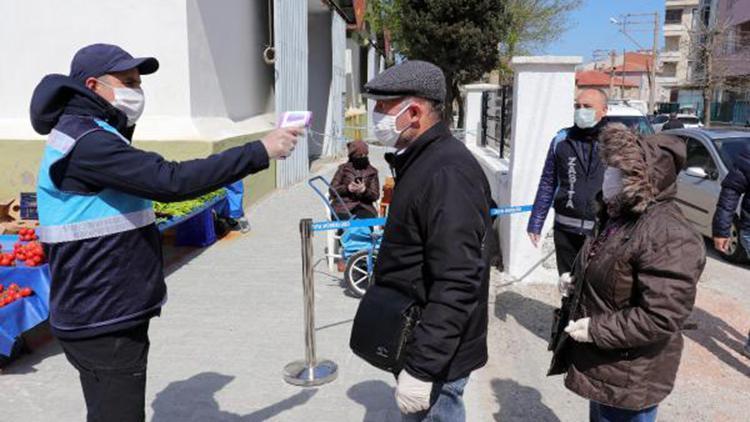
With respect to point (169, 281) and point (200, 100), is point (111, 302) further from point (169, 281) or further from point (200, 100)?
point (200, 100)

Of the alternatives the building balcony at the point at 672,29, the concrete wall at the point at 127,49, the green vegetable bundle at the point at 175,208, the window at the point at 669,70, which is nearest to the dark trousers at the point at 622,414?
the green vegetable bundle at the point at 175,208

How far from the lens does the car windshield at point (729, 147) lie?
28.5 feet

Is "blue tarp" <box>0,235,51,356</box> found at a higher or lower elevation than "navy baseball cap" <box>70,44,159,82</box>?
lower

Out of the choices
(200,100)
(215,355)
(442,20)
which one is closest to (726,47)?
(442,20)

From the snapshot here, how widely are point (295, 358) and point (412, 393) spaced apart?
2769mm

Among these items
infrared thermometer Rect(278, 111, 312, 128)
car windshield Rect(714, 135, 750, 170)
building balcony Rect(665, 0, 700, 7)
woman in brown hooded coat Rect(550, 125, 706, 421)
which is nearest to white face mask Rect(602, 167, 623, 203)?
woman in brown hooded coat Rect(550, 125, 706, 421)

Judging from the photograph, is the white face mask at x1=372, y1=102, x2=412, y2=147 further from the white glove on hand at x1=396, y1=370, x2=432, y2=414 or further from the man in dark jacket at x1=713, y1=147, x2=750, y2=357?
the man in dark jacket at x1=713, y1=147, x2=750, y2=357

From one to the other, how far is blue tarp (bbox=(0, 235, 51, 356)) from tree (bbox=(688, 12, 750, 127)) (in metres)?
34.2

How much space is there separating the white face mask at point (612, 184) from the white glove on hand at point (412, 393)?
1103 millimetres

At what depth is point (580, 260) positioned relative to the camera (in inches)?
108

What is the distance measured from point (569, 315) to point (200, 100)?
290 inches

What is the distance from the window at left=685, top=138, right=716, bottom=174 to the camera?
898cm

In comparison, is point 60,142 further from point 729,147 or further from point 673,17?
point 673,17

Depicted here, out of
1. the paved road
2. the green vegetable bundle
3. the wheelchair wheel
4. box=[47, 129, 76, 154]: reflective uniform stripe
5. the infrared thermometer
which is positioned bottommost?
the paved road
